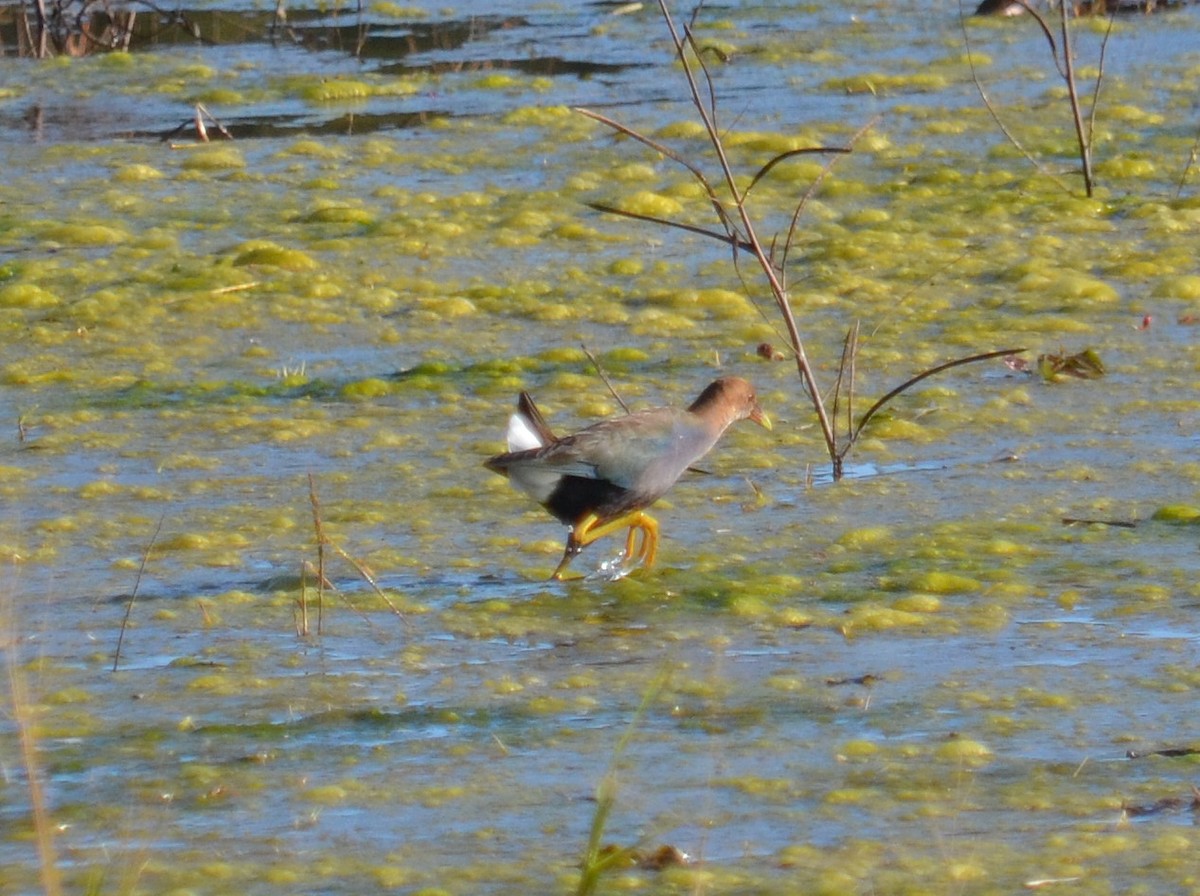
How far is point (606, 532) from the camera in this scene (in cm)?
458

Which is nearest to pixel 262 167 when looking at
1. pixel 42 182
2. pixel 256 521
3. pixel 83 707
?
pixel 42 182

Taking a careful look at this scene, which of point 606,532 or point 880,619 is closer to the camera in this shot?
point 880,619

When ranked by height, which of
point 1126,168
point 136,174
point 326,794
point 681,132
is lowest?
point 136,174

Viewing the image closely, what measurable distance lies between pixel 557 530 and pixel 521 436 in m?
0.33

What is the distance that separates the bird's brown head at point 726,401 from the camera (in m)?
4.85

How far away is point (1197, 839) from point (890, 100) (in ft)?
23.7

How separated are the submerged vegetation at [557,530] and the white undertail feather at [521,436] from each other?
0.25 meters

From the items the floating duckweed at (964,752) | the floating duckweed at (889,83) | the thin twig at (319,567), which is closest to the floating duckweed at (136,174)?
the floating duckweed at (889,83)

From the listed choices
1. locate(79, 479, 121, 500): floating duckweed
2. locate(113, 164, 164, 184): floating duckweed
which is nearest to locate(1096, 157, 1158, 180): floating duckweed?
locate(113, 164, 164, 184): floating duckweed

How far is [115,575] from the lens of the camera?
14.9ft

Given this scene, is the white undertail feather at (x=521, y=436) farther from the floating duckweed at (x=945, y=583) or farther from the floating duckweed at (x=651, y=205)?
the floating duckweed at (x=651, y=205)

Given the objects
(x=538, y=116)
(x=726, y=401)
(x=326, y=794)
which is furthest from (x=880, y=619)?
(x=538, y=116)

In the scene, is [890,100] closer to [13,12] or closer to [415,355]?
[415,355]

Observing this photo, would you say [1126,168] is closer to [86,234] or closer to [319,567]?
[86,234]
